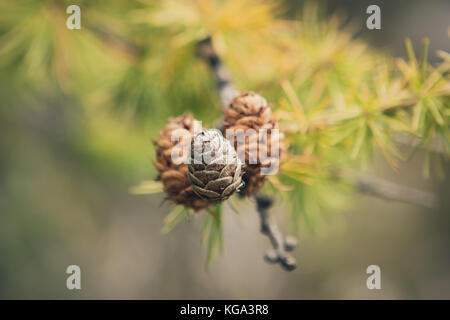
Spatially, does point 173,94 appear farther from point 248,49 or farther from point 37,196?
point 37,196

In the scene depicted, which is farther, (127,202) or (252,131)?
(127,202)

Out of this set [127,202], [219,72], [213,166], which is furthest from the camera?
[127,202]

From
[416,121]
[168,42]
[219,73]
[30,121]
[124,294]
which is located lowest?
[124,294]

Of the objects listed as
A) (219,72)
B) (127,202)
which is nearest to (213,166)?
(219,72)

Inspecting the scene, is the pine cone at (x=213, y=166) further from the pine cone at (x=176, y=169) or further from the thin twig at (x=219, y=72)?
the thin twig at (x=219, y=72)

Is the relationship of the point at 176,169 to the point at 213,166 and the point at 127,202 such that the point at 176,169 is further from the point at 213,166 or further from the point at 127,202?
the point at 127,202

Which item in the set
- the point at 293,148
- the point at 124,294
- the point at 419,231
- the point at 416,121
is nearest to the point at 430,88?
the point at 416,121
